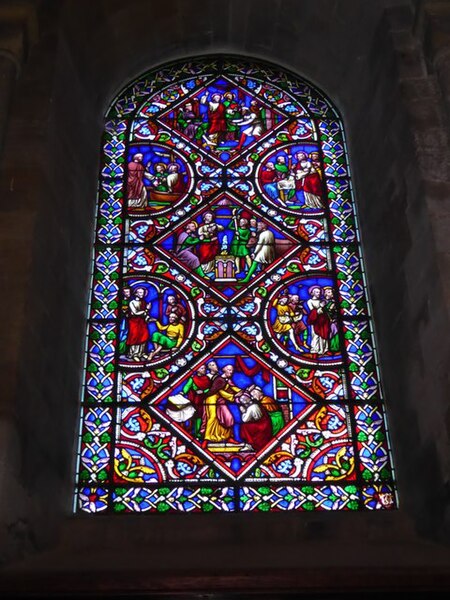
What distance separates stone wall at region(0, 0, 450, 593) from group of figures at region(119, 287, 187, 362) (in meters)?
0.37

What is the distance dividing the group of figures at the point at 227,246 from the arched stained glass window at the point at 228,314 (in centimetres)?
1

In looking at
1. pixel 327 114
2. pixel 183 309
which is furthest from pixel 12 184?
pixel 327 114

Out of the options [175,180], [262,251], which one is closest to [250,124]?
[175,180]

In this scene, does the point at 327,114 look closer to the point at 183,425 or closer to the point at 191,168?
the point at 191,168

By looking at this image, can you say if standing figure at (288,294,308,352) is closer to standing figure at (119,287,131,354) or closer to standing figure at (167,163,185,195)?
standing figure at (119,287,131,354)

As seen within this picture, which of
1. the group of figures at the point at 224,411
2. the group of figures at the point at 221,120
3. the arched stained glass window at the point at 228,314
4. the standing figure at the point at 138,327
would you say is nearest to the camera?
the arched stained glass window at the point at 228,314

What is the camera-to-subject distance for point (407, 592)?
477 centimetres

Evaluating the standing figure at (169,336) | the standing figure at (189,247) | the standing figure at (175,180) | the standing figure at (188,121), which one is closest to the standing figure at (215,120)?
the standing figure at (188,121)

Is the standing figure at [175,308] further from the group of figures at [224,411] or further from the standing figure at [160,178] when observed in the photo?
the standing figure at [160,178]

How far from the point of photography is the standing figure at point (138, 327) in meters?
7.03

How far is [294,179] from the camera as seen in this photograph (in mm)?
8070

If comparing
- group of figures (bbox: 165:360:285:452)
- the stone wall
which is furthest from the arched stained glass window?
the stone wall

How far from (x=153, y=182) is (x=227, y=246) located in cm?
97

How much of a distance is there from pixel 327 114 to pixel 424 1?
67.2 inches
